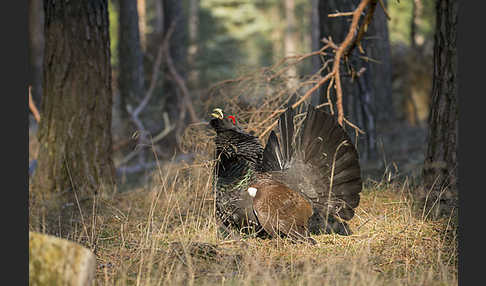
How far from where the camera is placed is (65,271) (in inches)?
131

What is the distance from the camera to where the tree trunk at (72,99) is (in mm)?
7223

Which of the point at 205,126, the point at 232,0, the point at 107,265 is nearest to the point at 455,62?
the point at 205,126

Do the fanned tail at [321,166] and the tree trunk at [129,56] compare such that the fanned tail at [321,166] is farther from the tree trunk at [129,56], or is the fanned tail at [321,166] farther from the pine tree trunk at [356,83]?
the tree trunk at [129,56]

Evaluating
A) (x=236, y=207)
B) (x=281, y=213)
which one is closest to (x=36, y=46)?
(x=236, y=207)

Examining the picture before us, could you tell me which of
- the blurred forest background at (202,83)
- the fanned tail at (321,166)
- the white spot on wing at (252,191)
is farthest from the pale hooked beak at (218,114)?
the white spot on wing at (252,191)

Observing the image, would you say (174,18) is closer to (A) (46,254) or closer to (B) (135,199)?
(B) (135,199)

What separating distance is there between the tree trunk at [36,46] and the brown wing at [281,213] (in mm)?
14235

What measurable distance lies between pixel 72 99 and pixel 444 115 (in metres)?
5.22

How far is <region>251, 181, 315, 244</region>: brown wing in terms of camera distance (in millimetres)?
5090

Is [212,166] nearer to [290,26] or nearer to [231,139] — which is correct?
[231,139]

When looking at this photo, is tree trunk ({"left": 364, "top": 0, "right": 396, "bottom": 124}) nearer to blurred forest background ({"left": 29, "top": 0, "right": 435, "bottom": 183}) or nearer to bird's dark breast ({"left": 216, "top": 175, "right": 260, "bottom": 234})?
blurred forest background ({"left": 29, "top": 0, "right": 435, "bottom": 183})

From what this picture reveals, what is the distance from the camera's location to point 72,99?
727 cm

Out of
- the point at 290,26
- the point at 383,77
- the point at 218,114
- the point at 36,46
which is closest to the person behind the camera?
the point at 218,114

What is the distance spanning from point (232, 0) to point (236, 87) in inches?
1229
